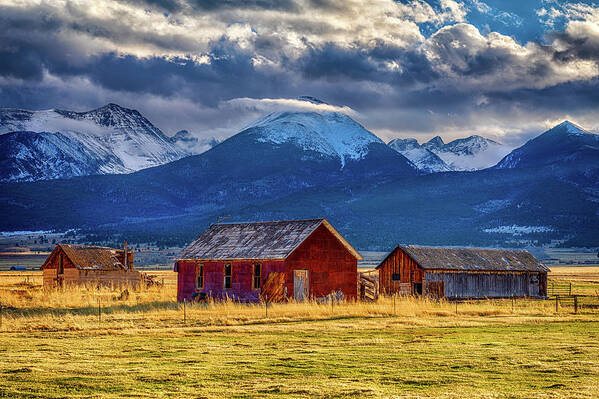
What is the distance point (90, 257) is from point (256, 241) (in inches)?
837

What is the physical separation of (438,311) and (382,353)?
1901 cm

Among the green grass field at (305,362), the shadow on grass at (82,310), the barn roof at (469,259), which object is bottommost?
the green grass field at (305,362)

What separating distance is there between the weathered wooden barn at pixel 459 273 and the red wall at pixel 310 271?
28.0 feet

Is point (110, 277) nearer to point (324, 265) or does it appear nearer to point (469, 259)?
point (324, 265)

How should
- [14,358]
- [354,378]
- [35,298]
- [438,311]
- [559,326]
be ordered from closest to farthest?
[354,378]
[14,358]
[559,326]
[438,311]
[35,298]

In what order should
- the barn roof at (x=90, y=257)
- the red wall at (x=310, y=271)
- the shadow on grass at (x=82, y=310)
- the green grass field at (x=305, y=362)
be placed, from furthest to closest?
the barn roof at (x=90, y=257) → the red wall at (x=310, y=271) → the shadow on grass at (x=82, y=310) → the green grass field at (x=305, y=362)

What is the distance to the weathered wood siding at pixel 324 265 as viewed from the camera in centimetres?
5566

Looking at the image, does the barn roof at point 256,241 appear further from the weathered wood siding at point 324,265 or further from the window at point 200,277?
the window at point 200,277

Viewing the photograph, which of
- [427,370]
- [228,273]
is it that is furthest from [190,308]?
[427,370]

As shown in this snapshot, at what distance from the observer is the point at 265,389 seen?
2114 centimetres

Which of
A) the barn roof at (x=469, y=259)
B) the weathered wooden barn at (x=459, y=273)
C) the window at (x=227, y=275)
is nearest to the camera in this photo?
the window at (x=227, y=275)

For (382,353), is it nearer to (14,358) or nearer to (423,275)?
(14,358)

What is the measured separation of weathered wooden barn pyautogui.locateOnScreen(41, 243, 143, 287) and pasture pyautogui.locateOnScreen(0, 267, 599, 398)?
75.2ft

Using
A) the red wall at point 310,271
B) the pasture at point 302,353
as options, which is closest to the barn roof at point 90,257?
the red wall at point 310,271
